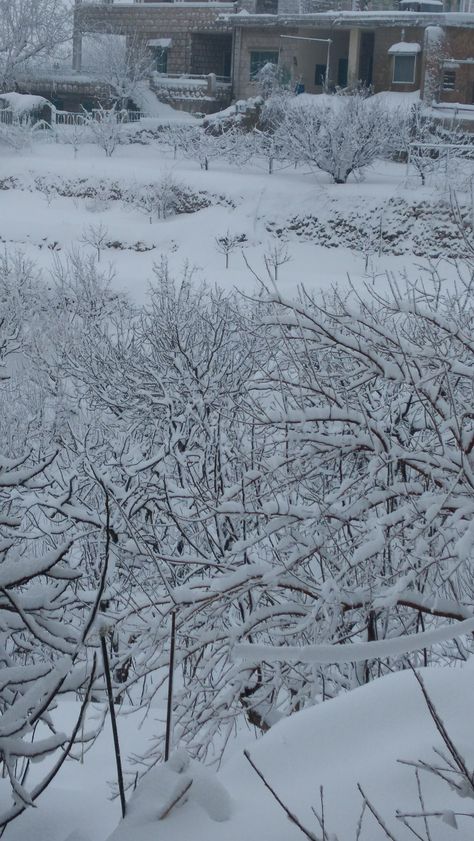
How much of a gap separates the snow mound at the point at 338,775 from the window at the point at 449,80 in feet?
121

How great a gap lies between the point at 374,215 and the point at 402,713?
90.9 ft

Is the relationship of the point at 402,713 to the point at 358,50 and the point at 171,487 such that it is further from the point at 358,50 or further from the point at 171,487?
the point at 358,50

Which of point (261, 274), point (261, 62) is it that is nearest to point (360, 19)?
point (261, 62)

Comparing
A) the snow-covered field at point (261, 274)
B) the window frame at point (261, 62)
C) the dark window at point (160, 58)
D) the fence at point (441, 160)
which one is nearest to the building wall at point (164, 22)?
the dark window at point (160, 58)

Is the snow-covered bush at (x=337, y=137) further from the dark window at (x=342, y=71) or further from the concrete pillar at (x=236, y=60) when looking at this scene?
the concrete pillar at (x=236, y=60)

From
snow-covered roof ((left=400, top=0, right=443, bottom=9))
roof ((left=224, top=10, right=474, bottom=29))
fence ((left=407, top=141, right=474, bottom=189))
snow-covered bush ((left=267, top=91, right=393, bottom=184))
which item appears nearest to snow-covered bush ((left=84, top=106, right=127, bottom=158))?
snow-covered bush ((left=267, top=91, right=393, bottom=184))

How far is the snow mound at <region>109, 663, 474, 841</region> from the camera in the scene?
199 centimetres

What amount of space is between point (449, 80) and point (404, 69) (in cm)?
237

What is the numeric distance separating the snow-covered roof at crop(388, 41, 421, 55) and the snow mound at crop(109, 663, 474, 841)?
124 feet

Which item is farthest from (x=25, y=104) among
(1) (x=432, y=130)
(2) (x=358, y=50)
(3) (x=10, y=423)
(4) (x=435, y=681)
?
(4) (x=435, y=681)

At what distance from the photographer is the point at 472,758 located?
7.45ft

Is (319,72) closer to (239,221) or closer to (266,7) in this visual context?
(266,7)

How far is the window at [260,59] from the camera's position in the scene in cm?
4200

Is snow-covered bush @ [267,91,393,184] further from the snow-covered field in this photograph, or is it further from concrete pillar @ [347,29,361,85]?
concrete pillar @ [347,29,361,85]
